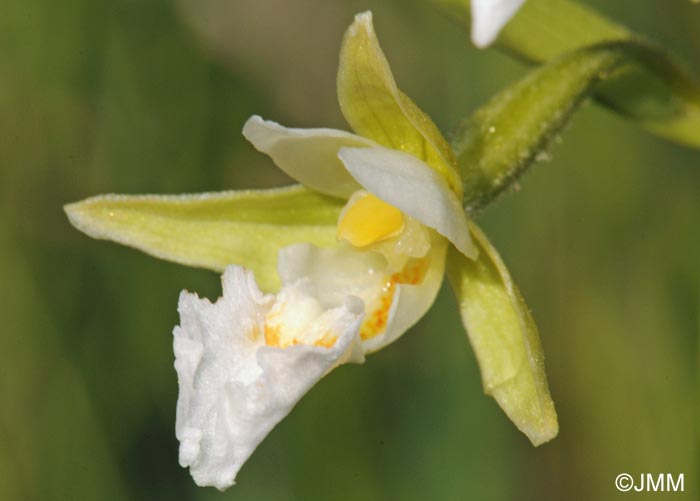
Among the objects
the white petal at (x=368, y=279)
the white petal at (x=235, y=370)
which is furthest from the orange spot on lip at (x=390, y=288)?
the white petal at (x=235, y=370)

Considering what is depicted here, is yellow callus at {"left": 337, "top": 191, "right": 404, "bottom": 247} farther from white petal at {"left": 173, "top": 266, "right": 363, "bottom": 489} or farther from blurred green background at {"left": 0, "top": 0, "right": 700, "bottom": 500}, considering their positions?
blurred green background at {"left": 0, "top": 0, "right": 700, "bottom": 500}

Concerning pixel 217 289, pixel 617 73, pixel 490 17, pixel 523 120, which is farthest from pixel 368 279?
pixel 217 289

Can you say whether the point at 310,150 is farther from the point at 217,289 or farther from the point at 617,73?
the point at 217,289

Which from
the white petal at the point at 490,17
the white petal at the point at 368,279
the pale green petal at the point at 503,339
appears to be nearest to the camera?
the white petal at the point at 490,17

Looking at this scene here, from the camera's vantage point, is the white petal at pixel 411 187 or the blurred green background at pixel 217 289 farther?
the blurred green background at pixel 217 289

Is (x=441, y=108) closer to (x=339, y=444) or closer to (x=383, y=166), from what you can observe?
(x=339, y=444)

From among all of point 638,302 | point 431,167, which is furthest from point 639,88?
point 638,302

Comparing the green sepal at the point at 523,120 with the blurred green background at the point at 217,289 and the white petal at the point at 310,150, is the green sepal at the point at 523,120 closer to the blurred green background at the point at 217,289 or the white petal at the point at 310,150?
the white petal at the point at 310,150
